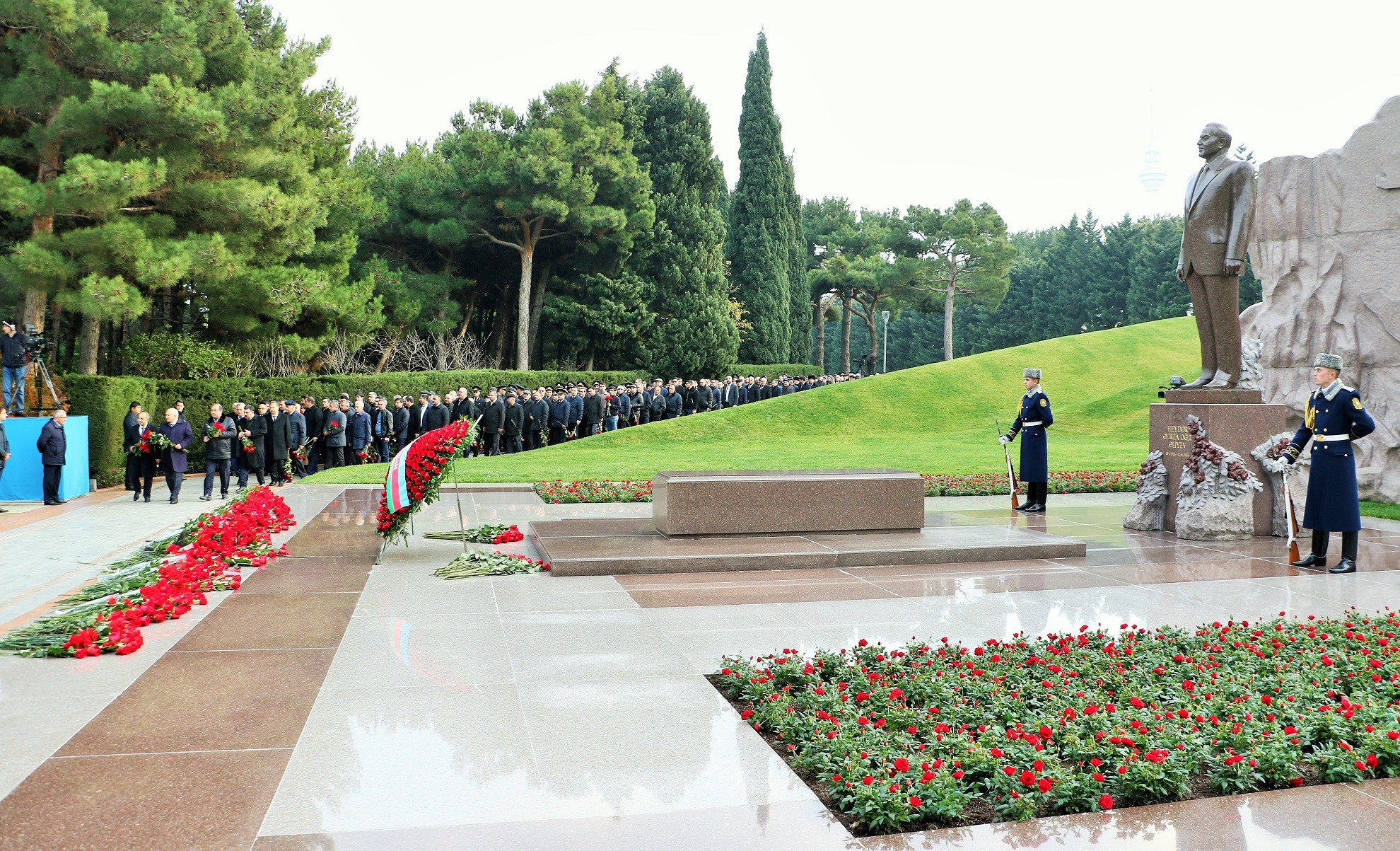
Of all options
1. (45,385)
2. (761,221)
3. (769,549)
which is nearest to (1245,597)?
(769,549)

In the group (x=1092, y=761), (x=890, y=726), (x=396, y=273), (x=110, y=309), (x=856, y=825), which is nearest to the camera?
(x=856, y=825)

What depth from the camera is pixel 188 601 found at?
6656 millimetres

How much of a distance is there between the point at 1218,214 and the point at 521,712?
8.82 meters

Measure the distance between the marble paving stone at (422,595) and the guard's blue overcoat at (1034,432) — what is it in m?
7.16

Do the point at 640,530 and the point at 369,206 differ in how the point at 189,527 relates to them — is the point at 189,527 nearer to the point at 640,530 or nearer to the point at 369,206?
the point at 640,530

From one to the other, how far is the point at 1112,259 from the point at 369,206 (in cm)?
5064

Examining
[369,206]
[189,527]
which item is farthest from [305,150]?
[189,527]

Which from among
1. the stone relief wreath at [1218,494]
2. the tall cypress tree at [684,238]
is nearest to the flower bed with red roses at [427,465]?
the stone relief wreath at [1218,494]

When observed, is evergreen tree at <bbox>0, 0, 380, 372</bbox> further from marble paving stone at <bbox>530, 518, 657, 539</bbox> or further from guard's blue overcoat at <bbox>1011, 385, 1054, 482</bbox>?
guard's blue overcoat at <bbox>1011, 385, 1054, 482</bbox>

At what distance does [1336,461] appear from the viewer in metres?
8.21

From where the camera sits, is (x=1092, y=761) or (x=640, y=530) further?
(x=640, y=530)

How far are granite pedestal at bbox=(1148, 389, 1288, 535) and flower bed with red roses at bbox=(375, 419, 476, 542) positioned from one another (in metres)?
7.23

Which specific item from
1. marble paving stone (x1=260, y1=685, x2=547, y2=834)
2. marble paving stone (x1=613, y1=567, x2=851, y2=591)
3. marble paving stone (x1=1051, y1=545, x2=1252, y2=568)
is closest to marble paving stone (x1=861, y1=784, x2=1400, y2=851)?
marble paving stone (x1=260, y1=685, x2=547, y2=834)

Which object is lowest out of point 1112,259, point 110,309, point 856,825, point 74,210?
point 856,825
